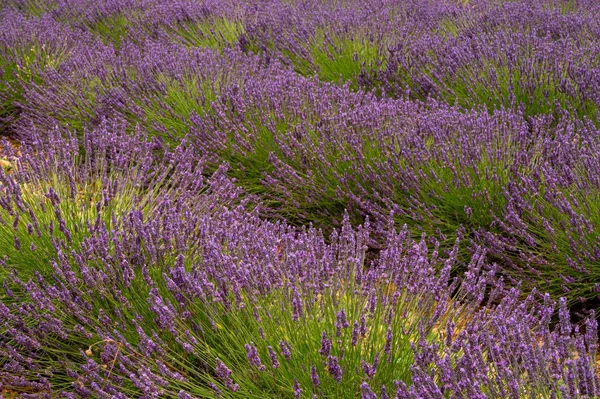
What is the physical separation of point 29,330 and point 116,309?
296mm

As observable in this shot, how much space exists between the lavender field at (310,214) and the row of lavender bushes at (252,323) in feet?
0.03

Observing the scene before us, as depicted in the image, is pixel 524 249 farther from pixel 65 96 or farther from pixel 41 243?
pixel 65 96

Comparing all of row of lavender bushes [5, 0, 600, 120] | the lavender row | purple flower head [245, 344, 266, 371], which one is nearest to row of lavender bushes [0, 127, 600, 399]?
purple flower head [245, 344, 266, 371]

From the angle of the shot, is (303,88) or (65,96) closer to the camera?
(303,88)

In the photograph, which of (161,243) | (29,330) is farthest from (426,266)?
(29,330)

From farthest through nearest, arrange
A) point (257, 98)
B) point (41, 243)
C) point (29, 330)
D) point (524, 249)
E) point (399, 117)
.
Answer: point (257, 98) < point (399, 117) < point (524, 249) < point (41, 243) < point (29, 330)

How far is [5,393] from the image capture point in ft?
7.10

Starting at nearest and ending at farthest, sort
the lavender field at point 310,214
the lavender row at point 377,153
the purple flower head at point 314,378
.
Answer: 1. the purple flower head at point 314,378
2. the lavender field at point 310,214
3. the lavender row at point 377,153

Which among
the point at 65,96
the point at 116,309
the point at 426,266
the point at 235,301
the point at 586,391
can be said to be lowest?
the point at 65,96

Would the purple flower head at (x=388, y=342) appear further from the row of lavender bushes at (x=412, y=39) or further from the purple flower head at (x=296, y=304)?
the row of lavender bushes at (x=412, y=39)

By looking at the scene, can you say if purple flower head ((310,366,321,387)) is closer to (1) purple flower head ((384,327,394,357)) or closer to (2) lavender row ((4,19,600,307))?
(1) purple flower head ((384,327,394,357))

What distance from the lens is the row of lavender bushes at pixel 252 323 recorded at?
157 cm

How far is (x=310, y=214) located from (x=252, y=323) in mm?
1449

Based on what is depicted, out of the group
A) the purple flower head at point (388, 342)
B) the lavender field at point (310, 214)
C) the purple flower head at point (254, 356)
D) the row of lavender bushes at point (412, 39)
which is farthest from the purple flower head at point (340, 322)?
the row of lavender bushes at point (412, 39)
